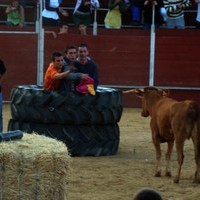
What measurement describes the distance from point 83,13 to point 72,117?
7949 millimetres

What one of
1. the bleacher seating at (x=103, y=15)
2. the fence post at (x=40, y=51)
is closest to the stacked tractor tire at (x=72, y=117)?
the fence post at (x=40, y=51)

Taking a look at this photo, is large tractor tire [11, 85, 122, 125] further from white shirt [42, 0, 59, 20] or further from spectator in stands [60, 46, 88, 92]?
Result: white shirt [42, 0, 59, 20]

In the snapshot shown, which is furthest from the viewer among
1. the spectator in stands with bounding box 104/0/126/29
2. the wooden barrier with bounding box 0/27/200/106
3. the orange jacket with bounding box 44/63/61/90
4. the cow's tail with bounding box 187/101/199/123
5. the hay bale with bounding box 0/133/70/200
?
the spectator in stands with bounding box 104/0/126/29

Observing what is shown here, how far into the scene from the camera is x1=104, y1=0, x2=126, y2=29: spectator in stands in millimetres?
18172

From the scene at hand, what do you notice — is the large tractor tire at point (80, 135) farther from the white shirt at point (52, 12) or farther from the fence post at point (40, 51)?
the white shirt at point (52, 12)

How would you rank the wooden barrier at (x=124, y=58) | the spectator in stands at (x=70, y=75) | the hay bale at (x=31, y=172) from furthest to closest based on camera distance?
the wooden barrier at (x=124, y=58) < the spectator in stands at (x=70, y=75) < the hay bale at (x=31, y=172)

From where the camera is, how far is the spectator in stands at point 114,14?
59.6 feet

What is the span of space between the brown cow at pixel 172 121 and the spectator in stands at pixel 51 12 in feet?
27.0

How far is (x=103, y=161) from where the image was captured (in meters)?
10.4

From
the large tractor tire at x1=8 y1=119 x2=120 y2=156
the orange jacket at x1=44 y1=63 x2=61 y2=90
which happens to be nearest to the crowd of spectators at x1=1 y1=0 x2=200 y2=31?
the orange jacket at x1=44 y1=63 x2=61 y2=90

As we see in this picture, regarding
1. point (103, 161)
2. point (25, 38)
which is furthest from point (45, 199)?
point (25, 38)

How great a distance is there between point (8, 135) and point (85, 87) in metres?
4.36

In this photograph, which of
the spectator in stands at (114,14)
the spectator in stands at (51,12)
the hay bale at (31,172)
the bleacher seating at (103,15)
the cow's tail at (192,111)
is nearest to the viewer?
the hay bale at (31,172)

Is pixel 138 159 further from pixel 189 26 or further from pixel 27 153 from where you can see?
pixel 189 26
